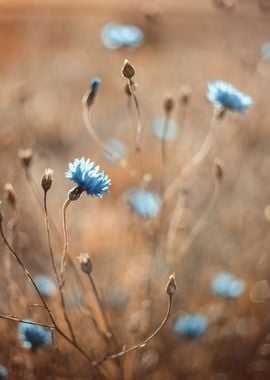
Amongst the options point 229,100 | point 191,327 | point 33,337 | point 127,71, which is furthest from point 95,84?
point 191,327

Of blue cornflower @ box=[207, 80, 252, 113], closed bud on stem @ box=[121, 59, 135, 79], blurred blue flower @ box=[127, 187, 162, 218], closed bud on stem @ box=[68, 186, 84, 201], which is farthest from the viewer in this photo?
blurred blue flower @ box=[127, 187, 162, 218]

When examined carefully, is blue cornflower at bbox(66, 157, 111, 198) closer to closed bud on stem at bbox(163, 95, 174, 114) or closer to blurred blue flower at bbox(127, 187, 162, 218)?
closed bud on stem at bbox(163, 95, 174, 114)

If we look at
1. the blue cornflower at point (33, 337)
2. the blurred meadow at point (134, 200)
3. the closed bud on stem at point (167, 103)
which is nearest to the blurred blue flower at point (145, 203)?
the blurred meadow at point (134, 200)

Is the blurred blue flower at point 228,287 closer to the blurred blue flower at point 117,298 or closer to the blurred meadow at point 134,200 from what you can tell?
the blurred meadow at point 134,200

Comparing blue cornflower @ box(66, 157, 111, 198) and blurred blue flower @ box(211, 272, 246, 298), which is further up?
blurred blue flower @ box(211, 272, 246, 298)

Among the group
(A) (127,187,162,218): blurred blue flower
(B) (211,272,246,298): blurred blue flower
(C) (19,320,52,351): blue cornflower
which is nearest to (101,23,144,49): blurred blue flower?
(A) (127,187,162,218): blurred blue flower

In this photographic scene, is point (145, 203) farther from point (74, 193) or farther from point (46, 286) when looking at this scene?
point (74, 193)
